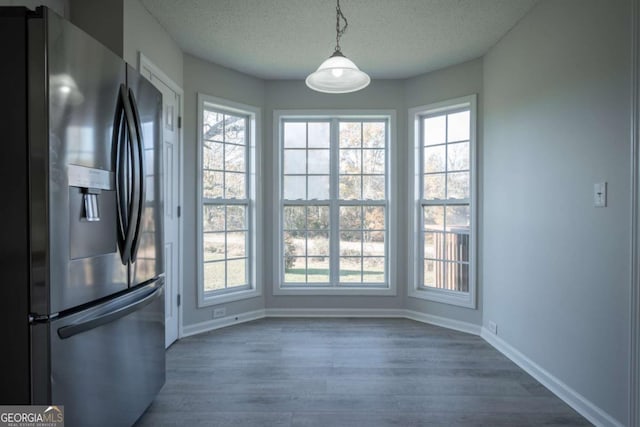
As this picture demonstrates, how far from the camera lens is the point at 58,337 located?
4.70 feet

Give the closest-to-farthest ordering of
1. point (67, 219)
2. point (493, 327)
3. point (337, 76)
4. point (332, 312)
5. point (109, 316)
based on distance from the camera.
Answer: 1. point (67, 219)
2. point (109, 316)
3. point (337, 76)
4. point (493, 327)
5. point (332, 312)

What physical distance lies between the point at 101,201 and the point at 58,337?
0.57 meters

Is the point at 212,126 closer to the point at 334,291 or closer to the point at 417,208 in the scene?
the point at 334,291

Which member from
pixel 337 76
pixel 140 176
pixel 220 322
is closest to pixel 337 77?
pixel 337 76

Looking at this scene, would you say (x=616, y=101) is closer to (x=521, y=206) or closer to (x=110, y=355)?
(x=521, y=206)

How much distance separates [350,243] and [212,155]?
1.78m

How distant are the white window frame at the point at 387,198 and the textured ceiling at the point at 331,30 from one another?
50cm

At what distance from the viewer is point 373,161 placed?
14.3 feet

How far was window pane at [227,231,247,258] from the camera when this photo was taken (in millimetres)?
4050

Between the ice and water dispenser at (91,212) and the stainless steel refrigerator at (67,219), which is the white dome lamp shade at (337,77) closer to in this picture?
the stainless steel refrigerator at (67,219)

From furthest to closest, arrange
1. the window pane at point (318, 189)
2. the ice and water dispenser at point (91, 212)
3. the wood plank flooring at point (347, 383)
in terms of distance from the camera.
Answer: the window pane at point (318, 189) → the wood plank flooring at point (347, 383) → the ice and water dispenser at point (91, 212)

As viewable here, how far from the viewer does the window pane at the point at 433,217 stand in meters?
4.06

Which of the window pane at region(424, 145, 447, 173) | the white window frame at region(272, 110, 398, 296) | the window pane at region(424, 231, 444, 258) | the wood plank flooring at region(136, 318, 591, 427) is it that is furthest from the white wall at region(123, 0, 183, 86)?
the window pane at region(424, 231, 444, 258)

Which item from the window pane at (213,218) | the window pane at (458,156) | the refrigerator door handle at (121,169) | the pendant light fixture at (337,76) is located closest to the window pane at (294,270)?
the window pane at (213,218)
